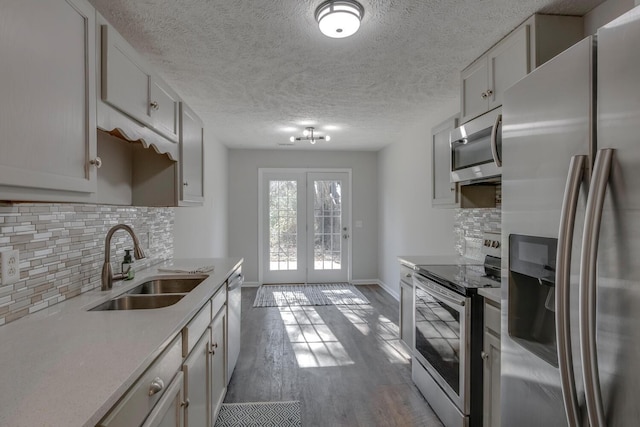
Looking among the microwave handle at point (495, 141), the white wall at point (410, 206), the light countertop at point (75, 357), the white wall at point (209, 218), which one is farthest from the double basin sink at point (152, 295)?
the white wall at point (410, 206)

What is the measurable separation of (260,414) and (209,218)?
2823mm

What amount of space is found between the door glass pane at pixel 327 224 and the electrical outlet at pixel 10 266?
15.5 ft

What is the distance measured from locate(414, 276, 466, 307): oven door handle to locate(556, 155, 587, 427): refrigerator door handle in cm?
94

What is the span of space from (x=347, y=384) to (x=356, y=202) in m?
3.75

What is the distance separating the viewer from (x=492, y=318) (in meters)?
1.70

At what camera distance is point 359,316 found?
421 cm

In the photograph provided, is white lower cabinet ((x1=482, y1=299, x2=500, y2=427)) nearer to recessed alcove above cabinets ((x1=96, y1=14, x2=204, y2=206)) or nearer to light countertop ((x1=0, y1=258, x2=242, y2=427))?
light countertop ((x1=0, y1=258, x2=242, y2=427))

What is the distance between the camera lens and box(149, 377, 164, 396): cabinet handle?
1.08m

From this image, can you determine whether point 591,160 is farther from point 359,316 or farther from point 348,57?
point 359,316

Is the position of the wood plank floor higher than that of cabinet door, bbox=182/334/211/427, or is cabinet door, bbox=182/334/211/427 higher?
cabinet door, bbox=182/334/211/427

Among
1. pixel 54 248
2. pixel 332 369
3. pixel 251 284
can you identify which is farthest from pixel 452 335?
pixel 251 284

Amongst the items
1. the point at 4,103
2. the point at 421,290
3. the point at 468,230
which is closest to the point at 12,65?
the point at 4,103

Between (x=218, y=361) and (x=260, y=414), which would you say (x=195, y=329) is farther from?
(x=260, y=414)

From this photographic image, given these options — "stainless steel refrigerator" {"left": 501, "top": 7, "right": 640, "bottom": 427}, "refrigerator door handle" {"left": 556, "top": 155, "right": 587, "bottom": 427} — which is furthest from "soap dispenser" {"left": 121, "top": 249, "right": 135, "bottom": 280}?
"refrigerator door handle" {"left": 556, "top": 155, "right": 587, "bottom": 427}
